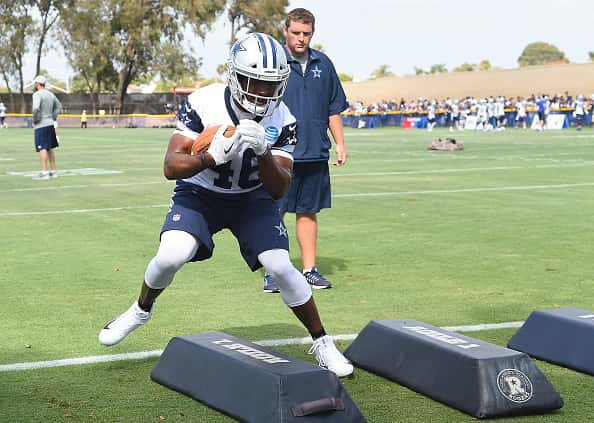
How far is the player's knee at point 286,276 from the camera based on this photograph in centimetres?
547

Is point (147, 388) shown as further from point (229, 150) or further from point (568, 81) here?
point (568, 81)

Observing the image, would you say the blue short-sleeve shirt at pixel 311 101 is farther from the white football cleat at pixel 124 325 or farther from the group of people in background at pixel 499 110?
the group of people in background at pixel 499 110

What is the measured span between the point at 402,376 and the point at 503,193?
10.8 m

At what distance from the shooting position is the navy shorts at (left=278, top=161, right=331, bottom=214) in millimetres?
8234

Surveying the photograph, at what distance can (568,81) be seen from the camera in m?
67.2

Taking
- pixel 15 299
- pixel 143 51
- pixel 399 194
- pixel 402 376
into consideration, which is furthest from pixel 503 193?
pixel 143 51

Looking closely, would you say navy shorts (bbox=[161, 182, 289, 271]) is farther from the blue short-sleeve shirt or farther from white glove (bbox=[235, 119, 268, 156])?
the blue short-sleeve shirt

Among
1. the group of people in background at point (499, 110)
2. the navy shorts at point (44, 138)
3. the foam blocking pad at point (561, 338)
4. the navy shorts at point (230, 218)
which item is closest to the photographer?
the navy shorts at point (230, 218)

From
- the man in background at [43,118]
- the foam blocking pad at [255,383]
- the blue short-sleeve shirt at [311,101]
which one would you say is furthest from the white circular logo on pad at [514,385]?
the man in background at [43,118]

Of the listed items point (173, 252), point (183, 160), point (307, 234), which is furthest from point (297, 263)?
point (183, 160)

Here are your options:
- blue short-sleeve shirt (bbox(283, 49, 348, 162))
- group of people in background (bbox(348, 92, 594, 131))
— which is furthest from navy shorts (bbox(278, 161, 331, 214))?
group of people in background (bbox(348, 92, 594, 131))

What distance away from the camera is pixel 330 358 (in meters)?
5.57

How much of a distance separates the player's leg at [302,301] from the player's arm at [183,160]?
2.20 feet

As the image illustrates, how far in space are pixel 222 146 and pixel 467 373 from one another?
5.49 feet
